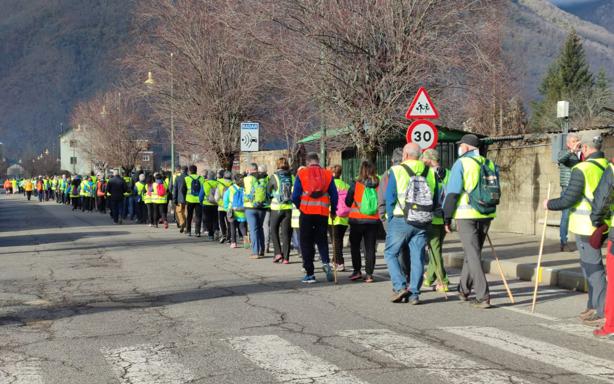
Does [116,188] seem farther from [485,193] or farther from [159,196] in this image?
[485,193]

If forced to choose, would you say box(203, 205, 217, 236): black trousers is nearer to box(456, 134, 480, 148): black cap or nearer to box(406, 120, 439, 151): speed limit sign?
box(406, 120, 439, 151): speed limit sign

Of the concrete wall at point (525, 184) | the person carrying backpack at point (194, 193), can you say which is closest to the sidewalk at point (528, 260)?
the concrete wall at point (525, 184)

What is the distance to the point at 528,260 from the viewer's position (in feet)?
43.8

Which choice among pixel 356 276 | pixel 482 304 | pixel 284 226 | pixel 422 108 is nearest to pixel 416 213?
pixel 482 304

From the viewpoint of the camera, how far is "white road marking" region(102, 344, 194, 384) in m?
5.89

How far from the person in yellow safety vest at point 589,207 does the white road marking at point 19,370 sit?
5211 mm

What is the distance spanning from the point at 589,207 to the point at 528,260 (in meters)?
5.16

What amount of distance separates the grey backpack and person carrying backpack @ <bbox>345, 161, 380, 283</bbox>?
2139mm

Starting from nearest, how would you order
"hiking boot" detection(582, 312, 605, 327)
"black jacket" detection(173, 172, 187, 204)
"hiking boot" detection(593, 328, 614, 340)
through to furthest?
1. "hiking boot" detection(593, 328, 614, 340)
2. "hiking boot" detection(582, 312, 605, 327)
3. "black jacket" detection(173, 172, 187, 204)

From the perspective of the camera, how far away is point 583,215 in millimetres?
8398

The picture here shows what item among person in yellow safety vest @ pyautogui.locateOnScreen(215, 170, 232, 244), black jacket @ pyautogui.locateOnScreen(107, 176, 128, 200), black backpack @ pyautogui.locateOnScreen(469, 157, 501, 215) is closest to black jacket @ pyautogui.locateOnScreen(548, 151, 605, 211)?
black backpack @ pyautogui.locateOnScreen(469, 157, 501, 215)

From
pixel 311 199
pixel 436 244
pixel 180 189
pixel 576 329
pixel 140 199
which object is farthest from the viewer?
pixel 140 199

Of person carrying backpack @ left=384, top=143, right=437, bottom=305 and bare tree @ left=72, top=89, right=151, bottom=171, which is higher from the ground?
bare tree @ left=72, top=89, right=151, bottom=171

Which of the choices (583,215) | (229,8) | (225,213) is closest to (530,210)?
(225,213)
